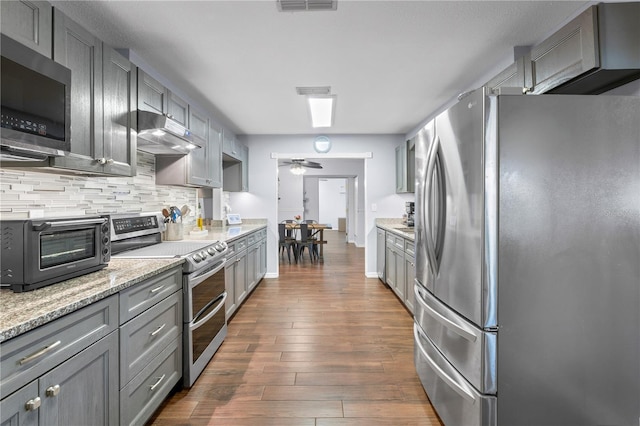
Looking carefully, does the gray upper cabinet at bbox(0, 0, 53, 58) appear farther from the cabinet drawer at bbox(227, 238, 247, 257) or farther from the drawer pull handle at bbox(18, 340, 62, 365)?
the cabinet drawer at bbox(227, 238, 247, 257)

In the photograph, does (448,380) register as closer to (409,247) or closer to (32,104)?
(409,247)

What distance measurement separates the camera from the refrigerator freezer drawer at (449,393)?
1.33 metres

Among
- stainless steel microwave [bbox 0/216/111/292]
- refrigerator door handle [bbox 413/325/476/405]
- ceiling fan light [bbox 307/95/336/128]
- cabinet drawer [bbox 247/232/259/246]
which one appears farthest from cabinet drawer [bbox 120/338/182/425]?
ceiling fan light [bbox 307/95/336/128]

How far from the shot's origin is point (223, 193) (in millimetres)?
4715

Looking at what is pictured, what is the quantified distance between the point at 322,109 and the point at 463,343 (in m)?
3.03

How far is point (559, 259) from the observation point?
1.31 metres

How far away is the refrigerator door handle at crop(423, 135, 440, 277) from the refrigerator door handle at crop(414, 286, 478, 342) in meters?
0.22

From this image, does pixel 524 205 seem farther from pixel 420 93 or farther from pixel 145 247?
pixel 145 247

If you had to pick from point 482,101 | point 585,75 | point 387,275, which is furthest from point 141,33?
point 387,275

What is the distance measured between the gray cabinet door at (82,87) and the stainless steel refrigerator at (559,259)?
6.53 feet

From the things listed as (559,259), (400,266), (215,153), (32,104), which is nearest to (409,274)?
(400,266)

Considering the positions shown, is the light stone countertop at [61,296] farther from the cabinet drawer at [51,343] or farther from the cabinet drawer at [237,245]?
the cabinet drawer at [237,245]

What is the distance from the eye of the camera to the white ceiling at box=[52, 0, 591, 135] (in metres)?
Result: 1.79

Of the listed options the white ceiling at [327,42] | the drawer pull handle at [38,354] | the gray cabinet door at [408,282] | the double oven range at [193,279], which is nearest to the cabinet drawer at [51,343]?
the drawer pull handle at [38,354]
